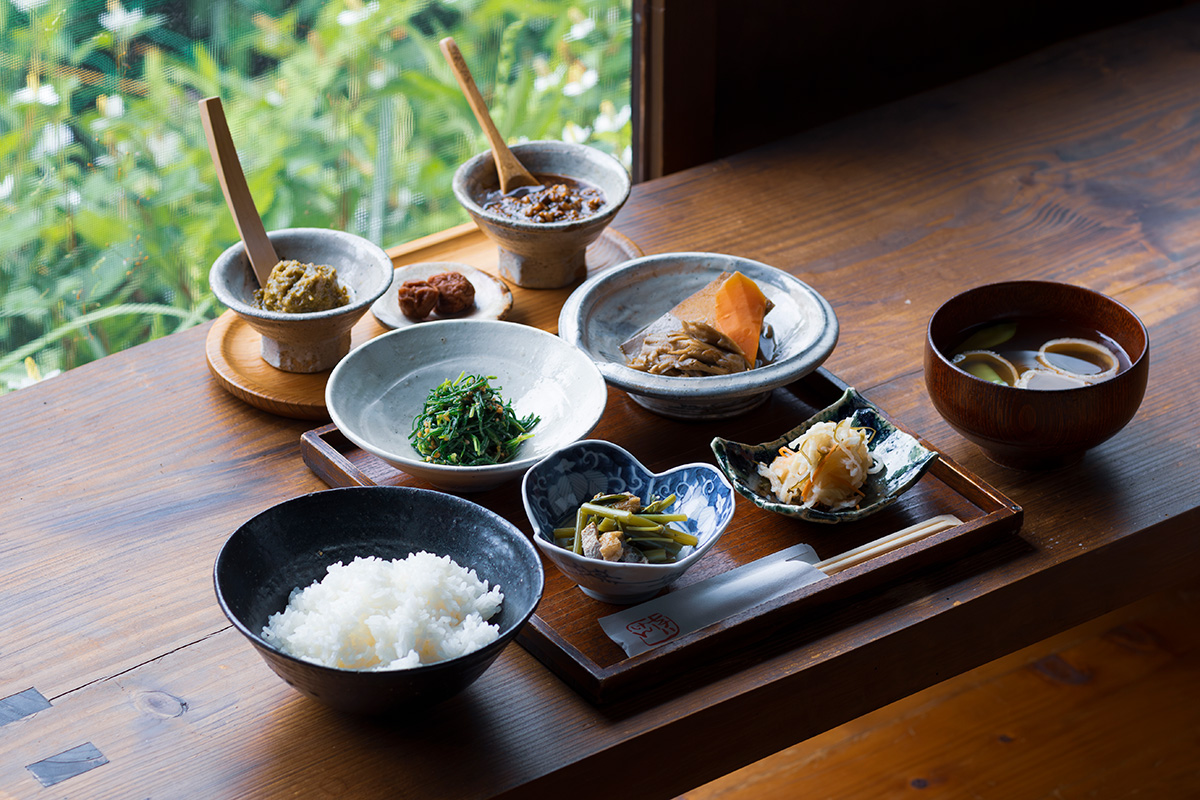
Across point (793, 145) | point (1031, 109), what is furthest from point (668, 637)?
point (1031, 109)

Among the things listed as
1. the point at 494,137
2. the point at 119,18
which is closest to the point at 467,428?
the point at 494,137

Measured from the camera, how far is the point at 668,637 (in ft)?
3.81

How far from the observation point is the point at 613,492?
1.30 m

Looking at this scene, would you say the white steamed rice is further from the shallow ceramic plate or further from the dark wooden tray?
the shallow ceramic plate

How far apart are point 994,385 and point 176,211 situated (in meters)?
1.55

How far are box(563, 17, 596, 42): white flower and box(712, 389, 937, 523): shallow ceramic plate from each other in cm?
118

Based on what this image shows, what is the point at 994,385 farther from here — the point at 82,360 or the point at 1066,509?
the point at 82,360

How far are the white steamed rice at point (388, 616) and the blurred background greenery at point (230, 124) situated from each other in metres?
Result: 1.20

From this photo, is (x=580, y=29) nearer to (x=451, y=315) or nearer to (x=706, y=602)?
(x=451, y=315)

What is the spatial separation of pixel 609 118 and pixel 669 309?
89 cm

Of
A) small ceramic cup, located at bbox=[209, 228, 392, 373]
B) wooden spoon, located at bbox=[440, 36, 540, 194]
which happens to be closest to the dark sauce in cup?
wooden spoon, located at bbox=[440, 36, 540, 194]

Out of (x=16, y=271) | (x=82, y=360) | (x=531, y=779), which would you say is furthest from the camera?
(x=82, y=360)

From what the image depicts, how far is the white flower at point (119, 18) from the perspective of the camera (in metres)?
1.84

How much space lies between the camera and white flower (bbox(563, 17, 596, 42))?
2285 millimetres
